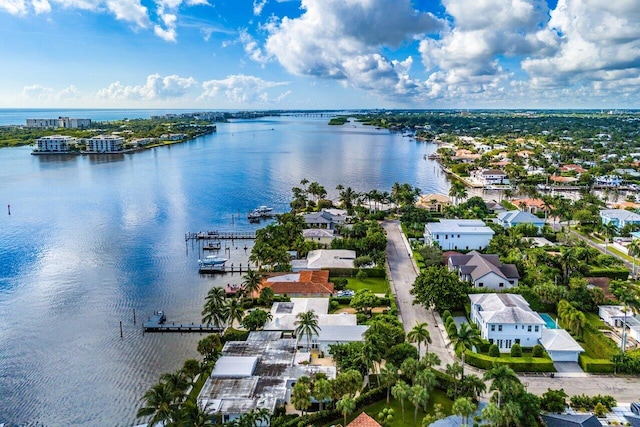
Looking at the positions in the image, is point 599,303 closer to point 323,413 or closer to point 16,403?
point 323,413

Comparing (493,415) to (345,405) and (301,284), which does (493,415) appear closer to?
(345,405)

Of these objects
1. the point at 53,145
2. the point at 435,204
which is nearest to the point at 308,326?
the point at 435,204

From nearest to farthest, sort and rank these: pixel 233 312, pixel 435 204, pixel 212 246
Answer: pixel 233 312, pixel 212 246, pixel 435 204

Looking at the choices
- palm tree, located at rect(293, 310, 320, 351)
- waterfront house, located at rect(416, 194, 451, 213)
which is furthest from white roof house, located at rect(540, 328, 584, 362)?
waterfront house, located at rect(416, 194, 451, 213)

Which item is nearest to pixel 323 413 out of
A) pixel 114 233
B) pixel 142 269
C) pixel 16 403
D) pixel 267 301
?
pixel 267 301

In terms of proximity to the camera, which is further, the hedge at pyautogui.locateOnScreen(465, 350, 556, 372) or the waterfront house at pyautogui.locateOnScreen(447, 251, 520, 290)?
the waterfront house at pyautogui.locateOnScreen(447, 251, 520, 290)

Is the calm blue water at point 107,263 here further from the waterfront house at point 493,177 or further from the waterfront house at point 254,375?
the waterfront house at point 493,177

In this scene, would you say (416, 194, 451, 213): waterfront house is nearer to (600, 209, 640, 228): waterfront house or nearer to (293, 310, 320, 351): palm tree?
(600, 209, 640, 228): waterfront house
